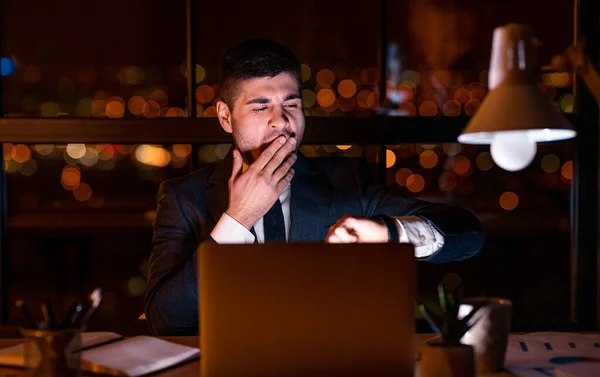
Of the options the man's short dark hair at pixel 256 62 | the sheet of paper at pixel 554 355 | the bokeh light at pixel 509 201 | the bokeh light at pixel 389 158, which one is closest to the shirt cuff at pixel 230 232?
the man's short dark hair at pixel 256 62

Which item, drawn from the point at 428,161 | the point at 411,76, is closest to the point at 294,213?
the point at 411,76

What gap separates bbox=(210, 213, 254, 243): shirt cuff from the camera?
182 cm

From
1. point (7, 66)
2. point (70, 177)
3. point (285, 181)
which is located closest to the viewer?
point (285, 181)

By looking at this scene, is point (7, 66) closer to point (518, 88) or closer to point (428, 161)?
point (518, 88)

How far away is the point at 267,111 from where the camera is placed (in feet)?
6.45

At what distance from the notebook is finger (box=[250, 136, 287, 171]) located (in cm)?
66

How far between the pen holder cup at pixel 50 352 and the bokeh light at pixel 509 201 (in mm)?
31525

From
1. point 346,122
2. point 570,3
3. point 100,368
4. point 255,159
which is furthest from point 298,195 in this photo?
point 570,3

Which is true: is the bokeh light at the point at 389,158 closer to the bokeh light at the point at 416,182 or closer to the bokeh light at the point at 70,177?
the bokeh light at the point at 416,182

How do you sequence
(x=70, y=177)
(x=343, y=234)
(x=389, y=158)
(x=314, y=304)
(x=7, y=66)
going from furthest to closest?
1. (x=70, y=177)
2. (x=389, y=158)
3. (x=7, y=66)
4. (x=343, y=234)
5. (x=314, y=304)

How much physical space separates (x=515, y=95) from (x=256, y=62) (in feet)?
3.22

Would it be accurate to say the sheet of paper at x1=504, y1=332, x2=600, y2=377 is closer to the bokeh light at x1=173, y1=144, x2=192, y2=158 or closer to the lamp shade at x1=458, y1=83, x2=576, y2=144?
the lamp shade at x1=458, y1=83, x2=576, y2=144

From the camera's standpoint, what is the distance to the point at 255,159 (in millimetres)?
1989

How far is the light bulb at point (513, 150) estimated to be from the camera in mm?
1247
